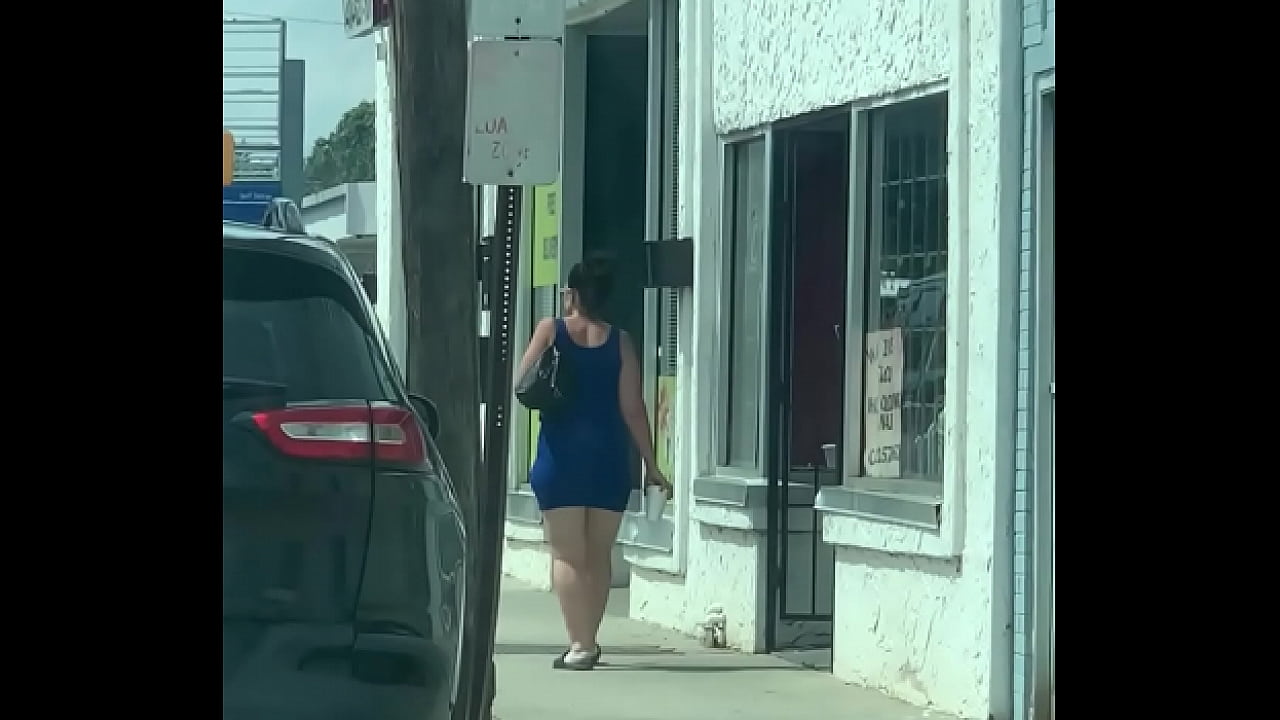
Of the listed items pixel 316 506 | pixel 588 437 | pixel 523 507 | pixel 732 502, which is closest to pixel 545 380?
pixel 588 437

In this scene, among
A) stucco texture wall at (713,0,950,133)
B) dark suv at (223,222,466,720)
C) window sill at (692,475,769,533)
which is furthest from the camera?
window sill at (692,475,769,533)

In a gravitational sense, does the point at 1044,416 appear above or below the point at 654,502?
above

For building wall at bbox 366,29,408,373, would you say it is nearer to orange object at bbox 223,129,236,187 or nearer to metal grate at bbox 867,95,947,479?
orange object at bbox 223,129,236,187

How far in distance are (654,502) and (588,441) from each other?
198cm

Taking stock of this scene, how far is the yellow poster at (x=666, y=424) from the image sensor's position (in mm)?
11141

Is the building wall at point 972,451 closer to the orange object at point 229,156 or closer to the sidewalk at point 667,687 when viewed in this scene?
the sidewalk at point 667,687

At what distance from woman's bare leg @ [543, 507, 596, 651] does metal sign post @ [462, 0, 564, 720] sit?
6.71ft

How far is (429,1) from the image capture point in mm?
7109

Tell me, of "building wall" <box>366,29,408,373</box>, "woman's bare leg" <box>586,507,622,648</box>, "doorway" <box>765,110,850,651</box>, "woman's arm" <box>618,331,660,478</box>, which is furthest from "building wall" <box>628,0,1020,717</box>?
"building wall" <box>366,29,408,373</box>

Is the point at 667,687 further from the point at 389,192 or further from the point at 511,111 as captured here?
the point at 511,111

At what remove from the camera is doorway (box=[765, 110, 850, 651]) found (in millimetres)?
9891

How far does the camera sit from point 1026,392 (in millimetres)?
7824
